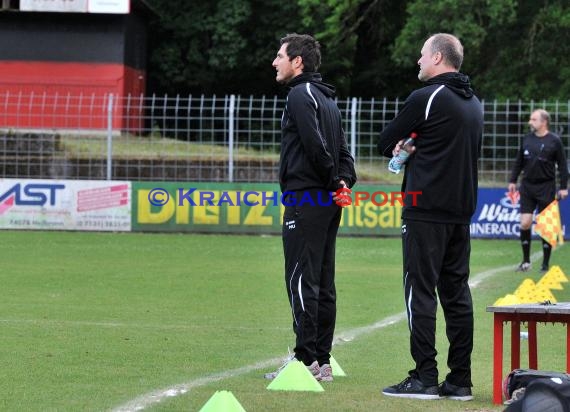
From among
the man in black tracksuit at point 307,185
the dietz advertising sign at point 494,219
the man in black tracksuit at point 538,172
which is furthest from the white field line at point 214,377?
the dietz advertising sign at point 494,219

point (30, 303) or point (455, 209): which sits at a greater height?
point (455, 209)

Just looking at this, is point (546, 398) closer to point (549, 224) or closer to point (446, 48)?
point (446, 48)

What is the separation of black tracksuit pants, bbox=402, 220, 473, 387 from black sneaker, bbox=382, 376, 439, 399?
0.04 meters

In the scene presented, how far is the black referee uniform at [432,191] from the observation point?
7.26 metres

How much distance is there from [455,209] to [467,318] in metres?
0.64

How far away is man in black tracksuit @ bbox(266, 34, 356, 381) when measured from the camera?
7.83 m

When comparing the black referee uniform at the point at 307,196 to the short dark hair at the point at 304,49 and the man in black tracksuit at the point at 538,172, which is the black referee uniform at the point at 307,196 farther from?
the man in black tracksuit at the point at 538,172

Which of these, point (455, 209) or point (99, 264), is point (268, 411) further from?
point (99, 264)

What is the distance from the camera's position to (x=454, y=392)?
23.9ft

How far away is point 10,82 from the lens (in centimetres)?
3941

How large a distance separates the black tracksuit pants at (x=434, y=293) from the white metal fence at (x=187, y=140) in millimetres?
16276

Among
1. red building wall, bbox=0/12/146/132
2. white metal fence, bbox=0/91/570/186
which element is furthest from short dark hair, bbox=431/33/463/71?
red building wall, bbox=0/12/146/132

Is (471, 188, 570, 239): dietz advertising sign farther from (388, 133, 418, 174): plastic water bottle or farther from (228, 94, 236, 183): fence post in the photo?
(388, 133, 418, 174): plastic water bottle

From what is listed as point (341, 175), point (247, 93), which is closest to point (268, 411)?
point (341, 175)
